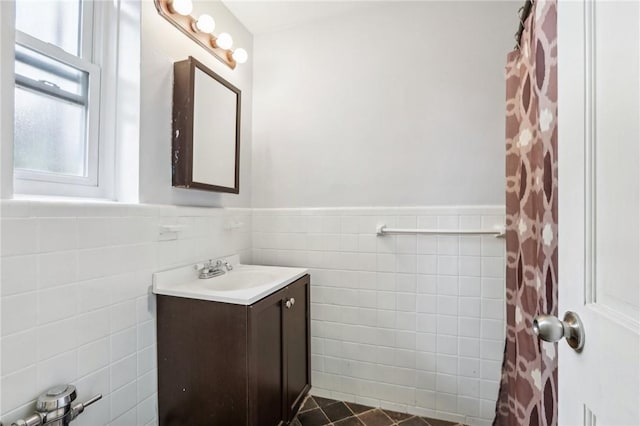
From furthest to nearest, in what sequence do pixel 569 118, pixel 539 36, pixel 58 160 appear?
pixel 58 160 → pixel 539 36 → pixel 569 118

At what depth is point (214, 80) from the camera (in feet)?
5.10

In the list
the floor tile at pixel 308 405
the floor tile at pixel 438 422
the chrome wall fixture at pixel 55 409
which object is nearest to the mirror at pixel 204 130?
the chrome wall fixture at pixel 55 409

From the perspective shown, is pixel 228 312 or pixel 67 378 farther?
pixel 228 312

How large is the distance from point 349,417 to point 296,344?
56 centimetres

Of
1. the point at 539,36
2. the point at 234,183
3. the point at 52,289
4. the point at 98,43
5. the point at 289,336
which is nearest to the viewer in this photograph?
the point at 539,36

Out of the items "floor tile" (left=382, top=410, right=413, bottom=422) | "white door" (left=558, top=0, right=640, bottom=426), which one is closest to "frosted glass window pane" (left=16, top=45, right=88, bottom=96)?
"white door" (left=558, top=0, right=640, bottom=426)

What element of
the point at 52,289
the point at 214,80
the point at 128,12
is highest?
the point at 128,12

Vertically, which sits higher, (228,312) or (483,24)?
(483,24)

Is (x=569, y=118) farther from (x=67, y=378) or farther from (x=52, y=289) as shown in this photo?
(x=67, y=378)

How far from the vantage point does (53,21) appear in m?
1.11

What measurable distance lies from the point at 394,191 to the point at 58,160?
5.16ft

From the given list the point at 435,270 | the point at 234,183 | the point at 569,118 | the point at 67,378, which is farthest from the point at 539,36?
the point at 67,378

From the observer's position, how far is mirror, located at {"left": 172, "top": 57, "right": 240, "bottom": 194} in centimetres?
138

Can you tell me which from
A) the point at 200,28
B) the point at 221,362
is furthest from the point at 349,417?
the point at 200,28
